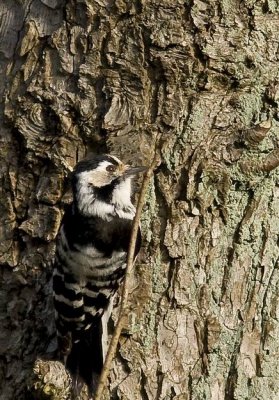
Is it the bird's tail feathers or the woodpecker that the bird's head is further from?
the bird's tail feathers

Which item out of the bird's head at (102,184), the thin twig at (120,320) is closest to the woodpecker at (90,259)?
the bird's head at (102,184)

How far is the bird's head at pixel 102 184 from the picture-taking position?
3840 millimetres

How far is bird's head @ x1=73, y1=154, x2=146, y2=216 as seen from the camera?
3.84m

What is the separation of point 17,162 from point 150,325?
3.34 ft

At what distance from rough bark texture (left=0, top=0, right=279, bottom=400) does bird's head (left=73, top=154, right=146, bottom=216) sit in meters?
0.09

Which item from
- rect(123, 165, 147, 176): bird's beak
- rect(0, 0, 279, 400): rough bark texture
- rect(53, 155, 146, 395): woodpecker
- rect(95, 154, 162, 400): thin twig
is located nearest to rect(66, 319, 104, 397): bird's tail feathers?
rect(53, 155, 146, 395): woodpecker

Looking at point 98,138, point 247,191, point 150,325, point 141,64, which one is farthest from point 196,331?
point 141,64

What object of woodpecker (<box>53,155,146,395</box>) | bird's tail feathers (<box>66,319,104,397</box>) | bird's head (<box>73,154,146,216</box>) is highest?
bird's head (<box>73,154,146,216</box>)

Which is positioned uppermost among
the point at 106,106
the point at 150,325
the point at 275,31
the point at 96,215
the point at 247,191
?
the point at 275,31

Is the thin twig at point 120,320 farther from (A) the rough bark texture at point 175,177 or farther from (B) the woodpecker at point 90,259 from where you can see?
(B) the woodpecker at point 90,259

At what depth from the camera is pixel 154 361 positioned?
12.3 feet

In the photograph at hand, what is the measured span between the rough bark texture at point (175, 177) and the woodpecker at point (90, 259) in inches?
4.0

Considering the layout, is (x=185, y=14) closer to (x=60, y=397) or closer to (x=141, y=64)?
(x=141, y=64)

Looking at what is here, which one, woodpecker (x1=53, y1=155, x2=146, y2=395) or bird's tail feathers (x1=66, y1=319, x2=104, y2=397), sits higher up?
woodpecker (x1=53, y1=155, x2=146, y2=395)
